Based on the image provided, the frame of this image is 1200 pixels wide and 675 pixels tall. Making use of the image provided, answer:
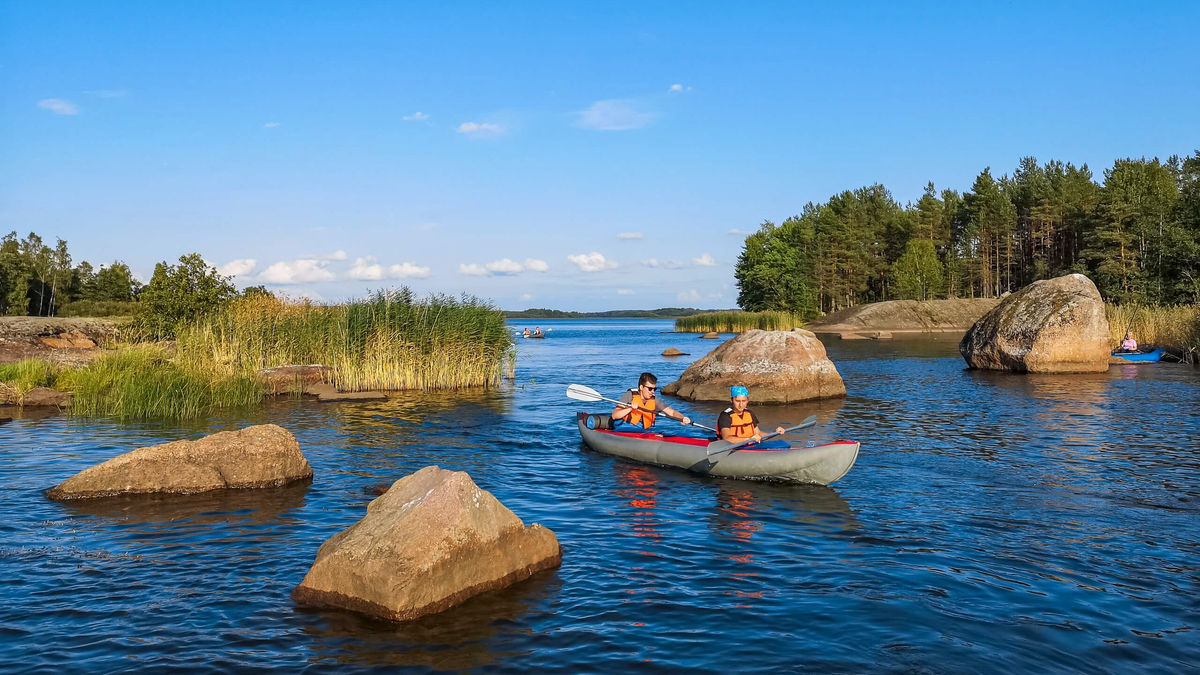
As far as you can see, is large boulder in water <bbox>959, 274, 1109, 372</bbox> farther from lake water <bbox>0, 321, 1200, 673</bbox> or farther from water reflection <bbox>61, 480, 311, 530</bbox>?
water reflection <bbox>61, 480, 311, 530</bbox>

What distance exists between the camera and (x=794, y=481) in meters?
11.8

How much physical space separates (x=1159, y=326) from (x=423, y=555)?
120ft

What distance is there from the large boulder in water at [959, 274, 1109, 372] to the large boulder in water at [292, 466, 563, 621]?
2520 centimetres

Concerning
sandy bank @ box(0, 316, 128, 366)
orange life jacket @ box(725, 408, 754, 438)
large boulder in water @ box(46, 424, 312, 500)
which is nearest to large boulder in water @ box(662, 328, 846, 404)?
orange life jacket @ box(725, 408, 754, 438)

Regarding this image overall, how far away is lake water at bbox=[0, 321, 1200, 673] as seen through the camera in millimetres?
6039

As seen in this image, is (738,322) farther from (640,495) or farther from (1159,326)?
(640,495)

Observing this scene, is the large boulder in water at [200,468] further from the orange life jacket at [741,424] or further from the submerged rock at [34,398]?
the submerged rock at [34,398]

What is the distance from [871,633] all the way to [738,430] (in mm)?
6294

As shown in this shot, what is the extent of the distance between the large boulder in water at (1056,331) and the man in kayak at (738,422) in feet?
63.7

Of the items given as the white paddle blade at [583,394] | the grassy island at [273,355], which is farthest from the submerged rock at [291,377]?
the white paddle blade at [583,394]

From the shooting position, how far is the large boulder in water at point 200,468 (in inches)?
426

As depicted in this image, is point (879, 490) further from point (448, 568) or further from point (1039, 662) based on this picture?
point (448, 568)

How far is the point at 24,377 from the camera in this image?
20016 mm

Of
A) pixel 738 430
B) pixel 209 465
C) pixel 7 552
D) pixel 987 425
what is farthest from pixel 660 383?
pixel 7 552
